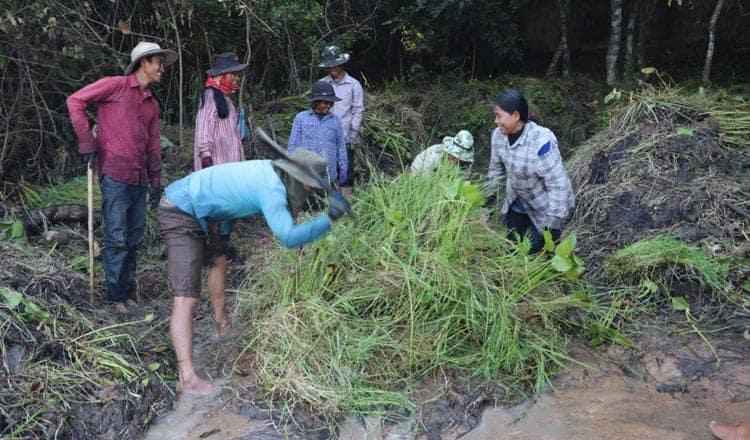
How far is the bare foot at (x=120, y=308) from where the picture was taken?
4750mm

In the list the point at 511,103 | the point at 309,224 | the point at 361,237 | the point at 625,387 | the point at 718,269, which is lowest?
the point at 625,387

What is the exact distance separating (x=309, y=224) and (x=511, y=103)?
1704mm

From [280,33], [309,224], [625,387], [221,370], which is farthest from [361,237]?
[280,33]

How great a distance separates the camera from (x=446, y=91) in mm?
9805

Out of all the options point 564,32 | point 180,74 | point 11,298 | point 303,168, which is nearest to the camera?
point 303,168

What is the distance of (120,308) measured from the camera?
478 centimetres

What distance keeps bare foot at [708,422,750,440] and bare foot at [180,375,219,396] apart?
252 cm

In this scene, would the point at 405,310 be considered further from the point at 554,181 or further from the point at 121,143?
the point at 121,143

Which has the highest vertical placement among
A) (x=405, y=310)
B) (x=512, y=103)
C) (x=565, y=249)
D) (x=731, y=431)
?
(x=512, y=103)

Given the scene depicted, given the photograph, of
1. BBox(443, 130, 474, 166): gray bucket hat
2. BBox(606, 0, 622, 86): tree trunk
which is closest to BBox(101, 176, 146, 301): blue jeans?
BBox(443, 130, 474, 166): gray bucket hat

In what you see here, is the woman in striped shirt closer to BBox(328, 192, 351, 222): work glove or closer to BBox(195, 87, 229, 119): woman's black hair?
BBox(195, 87, 229, 119): woman's black hair

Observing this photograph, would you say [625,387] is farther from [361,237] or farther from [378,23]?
[378,23]

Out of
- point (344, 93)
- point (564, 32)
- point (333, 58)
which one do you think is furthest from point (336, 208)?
point (564, 32)

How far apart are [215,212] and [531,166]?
6.54 feet
